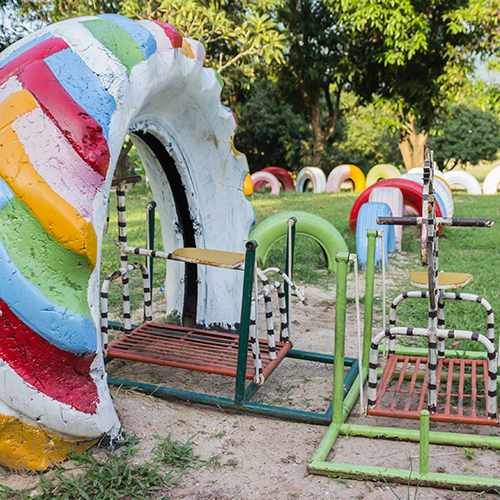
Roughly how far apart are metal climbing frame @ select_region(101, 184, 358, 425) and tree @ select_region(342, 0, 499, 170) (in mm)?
13525

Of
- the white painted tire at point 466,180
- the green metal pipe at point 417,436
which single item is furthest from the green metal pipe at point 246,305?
the white painted tire at point 466,180

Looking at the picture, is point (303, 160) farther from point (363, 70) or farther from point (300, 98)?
point (363, 70)

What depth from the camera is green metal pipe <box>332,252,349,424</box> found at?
108 inches

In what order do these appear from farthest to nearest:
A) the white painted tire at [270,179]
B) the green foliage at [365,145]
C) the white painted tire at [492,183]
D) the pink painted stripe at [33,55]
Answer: the green foliage at [365,145] → the white painted tire at [270,179] → the white painted tire at [492,183] → the pink painted stripe at [33,55]

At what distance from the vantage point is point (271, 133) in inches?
893

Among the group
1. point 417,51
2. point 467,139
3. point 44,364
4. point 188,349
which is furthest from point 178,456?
point 467,139

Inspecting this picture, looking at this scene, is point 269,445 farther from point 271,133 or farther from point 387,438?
point 271,133

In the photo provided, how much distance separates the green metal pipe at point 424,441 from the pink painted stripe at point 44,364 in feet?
4.78

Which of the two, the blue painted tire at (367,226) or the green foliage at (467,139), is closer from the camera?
the blue painted tire at (367,226)

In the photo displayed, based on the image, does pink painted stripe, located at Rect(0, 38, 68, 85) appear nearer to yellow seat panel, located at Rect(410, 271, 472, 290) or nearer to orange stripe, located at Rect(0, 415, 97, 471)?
orange stripe, located at Rect(0, 415, 97, 471)

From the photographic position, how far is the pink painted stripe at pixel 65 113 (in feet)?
7.80

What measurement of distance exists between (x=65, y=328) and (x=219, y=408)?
123cm

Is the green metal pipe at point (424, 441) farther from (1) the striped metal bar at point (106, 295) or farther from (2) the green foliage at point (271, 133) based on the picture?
(2) the green foliage at point (271, 133)

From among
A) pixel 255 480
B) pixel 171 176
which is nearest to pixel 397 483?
pixel 255 480
